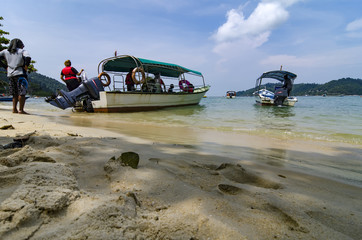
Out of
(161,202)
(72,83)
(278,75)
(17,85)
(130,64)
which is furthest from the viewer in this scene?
(278,75)

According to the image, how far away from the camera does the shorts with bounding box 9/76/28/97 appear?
5984 mm

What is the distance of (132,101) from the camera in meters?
11.4

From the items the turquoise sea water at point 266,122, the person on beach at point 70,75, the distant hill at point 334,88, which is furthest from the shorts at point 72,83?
the distant hill at point 334,88

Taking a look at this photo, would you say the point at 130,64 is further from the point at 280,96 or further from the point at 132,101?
the point at 280,96

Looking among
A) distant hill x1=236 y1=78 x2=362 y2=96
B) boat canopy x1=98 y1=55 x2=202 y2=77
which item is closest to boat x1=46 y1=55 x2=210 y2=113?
boat canopy x1=98 y1=55 x2=202 y2=77

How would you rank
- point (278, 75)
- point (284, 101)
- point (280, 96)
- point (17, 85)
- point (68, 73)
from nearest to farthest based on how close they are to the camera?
point (17, 85) → point (68, 73) → point (280, 96) → point (284, 101) → point (278, 75)

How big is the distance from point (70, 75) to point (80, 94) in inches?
46.2

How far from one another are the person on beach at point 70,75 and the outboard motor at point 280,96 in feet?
49.3

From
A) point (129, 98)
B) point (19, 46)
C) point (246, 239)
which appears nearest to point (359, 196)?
point (246, 239)

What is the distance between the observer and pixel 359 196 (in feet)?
5.14

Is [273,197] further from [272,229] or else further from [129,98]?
[129,98]

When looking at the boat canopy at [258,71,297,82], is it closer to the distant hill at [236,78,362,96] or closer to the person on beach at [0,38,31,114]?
the person on beach at [0,38,31,114]

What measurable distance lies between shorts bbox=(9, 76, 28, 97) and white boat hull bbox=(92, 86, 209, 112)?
14.0ft

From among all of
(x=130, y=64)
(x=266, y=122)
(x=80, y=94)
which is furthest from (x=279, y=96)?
(x=80, y=94)
